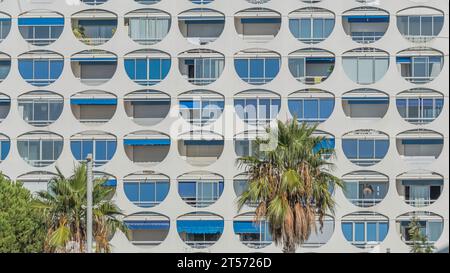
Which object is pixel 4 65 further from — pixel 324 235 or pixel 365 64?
pixel 365 64

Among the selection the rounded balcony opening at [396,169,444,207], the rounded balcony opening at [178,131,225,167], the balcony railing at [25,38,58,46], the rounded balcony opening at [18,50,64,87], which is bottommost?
the rounded balcony opening at [396,169,444,207]

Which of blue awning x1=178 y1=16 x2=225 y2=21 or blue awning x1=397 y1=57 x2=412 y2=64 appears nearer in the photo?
blue awning x1=178 y1=16 x2=225 y2=21

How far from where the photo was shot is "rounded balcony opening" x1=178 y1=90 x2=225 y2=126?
47312 millimetres

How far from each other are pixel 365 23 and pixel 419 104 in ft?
15.3

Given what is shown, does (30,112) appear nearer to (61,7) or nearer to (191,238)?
(61,7)

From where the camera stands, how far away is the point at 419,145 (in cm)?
4850

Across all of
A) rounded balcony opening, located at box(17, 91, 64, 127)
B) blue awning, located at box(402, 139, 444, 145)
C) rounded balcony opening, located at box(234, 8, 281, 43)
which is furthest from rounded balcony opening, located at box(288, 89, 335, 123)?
rounded balcony opening, located at box(17, 91, 64, 127)

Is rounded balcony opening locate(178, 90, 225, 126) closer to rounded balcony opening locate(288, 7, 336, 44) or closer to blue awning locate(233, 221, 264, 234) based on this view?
rounded balcony opening locate(288, 7, 336, 44)

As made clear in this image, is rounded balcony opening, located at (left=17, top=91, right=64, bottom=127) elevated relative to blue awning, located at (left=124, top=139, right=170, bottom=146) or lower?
elevated

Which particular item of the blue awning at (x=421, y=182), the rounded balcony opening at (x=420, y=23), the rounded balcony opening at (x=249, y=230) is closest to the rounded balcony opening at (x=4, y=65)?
the rounded balcony opening at (x=249, y=230)

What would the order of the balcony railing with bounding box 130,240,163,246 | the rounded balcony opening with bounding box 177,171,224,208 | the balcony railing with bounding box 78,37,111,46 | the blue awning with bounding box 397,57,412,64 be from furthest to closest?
1. the blue awning with bounding box 397,57,412,64
2. the balcony railing with bounding box 78,37,111,46
3. the rounded balcony opening with bounding box 177,171,224,208
4. the balcony railing with bounding box 130,240,163,246

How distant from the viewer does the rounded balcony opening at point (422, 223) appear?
4675 cm

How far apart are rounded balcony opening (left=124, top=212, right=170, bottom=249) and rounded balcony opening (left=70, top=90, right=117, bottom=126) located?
498 centimetres

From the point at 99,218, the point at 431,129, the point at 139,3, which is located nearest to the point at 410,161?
the point at 431,129
